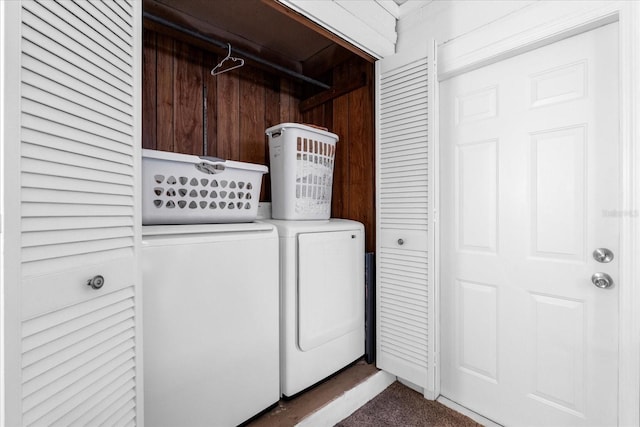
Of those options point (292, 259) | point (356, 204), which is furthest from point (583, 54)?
point (292, 259)

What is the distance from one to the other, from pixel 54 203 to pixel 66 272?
170 mm

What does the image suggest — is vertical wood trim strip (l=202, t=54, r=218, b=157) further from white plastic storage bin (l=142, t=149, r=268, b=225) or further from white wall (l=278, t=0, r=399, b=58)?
white wall (l=278, t=0, r=399, b=58)

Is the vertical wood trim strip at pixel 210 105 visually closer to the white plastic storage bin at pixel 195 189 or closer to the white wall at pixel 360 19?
the white plastic storage bin at pixel 195 189

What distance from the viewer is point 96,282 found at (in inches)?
32.2

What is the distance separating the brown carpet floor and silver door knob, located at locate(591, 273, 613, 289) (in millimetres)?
928

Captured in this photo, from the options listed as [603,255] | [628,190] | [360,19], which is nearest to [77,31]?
[360,19]

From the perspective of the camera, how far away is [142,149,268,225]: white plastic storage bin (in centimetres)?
127

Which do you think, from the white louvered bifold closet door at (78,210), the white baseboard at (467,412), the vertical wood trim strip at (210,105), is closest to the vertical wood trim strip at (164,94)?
the vertical wood trim strip at (210,105)

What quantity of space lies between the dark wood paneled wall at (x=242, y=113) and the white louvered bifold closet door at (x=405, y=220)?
0.47 feet

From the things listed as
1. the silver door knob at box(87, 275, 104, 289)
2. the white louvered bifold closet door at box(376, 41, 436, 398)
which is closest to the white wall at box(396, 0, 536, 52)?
the white louvered bifold closet door at box(376, 41, 436, 398)

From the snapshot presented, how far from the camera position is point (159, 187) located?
4.22 ft

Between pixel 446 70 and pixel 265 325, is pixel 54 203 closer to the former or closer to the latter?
pixel 265 325

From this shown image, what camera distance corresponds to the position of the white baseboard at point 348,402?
152cm

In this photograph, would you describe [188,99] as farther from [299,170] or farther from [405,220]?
[405,220]
